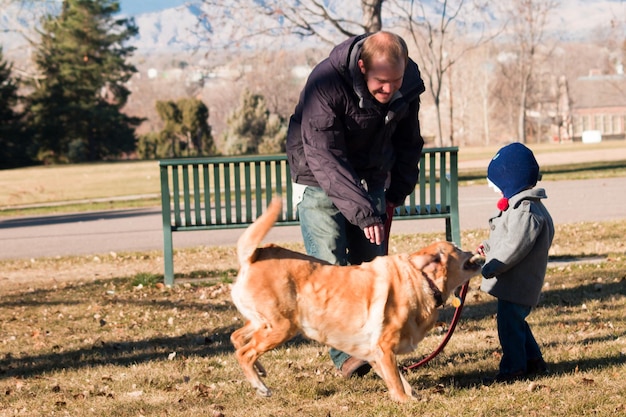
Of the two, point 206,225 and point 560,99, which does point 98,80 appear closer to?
point 560,99

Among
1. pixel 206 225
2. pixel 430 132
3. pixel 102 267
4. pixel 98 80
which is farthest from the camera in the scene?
pixel 430 132

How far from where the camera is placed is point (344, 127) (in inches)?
196

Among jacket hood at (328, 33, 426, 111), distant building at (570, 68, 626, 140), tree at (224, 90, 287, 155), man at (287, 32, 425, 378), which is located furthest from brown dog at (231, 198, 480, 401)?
distant building at (570, 68, 626, 140)

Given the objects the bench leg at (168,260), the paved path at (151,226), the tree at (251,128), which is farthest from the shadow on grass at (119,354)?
the tree at (251,128)

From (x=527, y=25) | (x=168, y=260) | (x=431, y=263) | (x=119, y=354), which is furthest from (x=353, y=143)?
(x=527, y=25)

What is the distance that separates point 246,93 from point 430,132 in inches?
1180

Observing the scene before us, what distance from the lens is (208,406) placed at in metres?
5.04

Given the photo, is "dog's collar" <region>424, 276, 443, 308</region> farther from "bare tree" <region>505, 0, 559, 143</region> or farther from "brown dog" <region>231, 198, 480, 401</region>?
"bare tree" <region>505, 0, 559, 143</region>

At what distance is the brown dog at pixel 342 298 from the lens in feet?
15.1

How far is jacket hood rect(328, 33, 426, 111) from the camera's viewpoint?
4.75 meters

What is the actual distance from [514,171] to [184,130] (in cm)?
5923

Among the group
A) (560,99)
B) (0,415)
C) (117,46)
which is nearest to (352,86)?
(0,415)

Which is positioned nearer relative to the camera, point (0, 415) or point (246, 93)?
point (0, 415)

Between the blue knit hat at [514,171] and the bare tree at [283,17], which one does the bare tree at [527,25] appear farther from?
the blue knit hat at [514,171]
